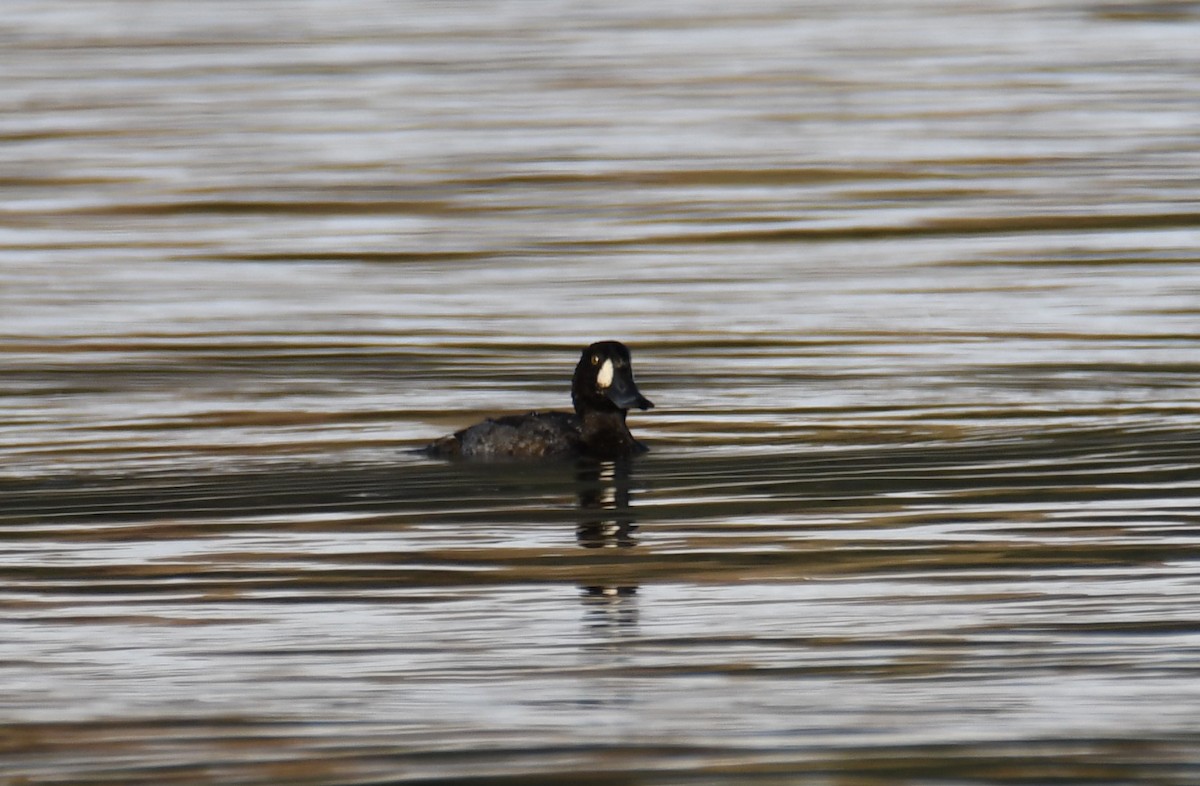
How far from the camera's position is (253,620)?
8.15m

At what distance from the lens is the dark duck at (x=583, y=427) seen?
444 inches

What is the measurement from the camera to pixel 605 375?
11.5m

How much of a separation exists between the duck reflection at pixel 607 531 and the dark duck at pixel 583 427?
4.7 inches

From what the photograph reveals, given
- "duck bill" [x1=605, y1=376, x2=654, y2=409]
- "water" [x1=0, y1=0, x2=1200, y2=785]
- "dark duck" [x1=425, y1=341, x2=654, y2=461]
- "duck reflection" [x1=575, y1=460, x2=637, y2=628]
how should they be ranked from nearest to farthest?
"water" [x1=0, y1=0, x2=1200, y2=785] → "duck reflection" [x1=575, y1=460, x2=637, y2=628] → "dark duck" [x1=425, y1=341, x2=654, y2=461] → "duck bill" [x1=605, y1=376, x2=654, y2=409]

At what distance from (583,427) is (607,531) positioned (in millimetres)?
1831

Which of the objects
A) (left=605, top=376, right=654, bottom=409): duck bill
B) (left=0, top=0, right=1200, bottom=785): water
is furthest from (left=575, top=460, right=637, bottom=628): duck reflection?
(left=605, top=376, right=654, bottom=409): duck bill

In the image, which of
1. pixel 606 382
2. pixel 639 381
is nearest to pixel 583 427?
pixel 606 382

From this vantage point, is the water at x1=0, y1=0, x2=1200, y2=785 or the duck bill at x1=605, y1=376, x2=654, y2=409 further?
the duck bill at x1=605, y1=376, x2=654, y2=409

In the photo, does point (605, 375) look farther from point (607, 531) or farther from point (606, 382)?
point (607, 531)

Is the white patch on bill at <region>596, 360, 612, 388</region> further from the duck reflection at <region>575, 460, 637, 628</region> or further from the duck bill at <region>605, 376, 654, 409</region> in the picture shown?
the duck reflection at <region>575, 460, 637, 628</region>

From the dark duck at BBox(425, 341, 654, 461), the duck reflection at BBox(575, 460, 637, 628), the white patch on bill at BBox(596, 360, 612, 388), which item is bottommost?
the duck reflection at BBox(575, 460, 637, 628)

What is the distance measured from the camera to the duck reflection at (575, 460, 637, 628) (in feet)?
27.1

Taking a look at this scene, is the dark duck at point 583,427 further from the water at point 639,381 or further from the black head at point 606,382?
the water at point 639,381

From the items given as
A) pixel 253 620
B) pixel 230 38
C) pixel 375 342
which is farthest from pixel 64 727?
pixel 230 38
